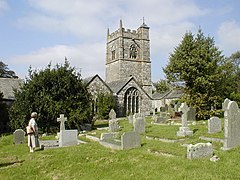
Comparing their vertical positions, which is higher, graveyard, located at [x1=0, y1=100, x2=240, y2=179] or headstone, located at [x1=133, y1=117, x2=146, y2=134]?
headstone, located at [x1=133, y1=117, x2=146, y2=134]

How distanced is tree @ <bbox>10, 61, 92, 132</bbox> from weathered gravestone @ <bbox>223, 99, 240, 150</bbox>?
13.0 meters

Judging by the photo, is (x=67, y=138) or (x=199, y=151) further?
(x=67, y=138)

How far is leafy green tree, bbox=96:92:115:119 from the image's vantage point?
32.9m

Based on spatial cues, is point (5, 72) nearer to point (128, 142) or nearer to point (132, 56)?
point (132, 56)

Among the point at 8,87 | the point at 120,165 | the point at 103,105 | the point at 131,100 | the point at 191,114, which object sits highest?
the point at 8,87

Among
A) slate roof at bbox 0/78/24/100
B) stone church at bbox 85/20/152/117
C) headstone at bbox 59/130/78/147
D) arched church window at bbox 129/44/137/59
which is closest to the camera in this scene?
headstone at bbox 59/130/78/147

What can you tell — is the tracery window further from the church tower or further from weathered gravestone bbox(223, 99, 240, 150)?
weathered gravestone bbox(223, 99, 240, 150)

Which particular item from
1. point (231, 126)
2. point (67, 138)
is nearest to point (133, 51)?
point (67, 138)

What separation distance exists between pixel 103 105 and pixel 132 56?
17.7 m

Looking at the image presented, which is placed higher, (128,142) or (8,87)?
(8,87)

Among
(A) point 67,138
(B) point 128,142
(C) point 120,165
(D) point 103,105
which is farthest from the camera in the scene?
(D) point 103,105

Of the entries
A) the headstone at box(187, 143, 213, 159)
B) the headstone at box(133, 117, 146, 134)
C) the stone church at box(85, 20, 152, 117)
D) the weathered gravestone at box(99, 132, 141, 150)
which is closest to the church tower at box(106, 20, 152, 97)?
the stone church at box(85, 20, 152, 117)

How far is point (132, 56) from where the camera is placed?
158ft

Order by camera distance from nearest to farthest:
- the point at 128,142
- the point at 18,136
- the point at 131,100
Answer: the point at 128,142 < the point at 18,136 < the point at 131,100
